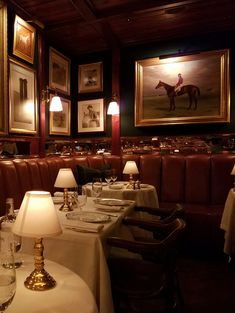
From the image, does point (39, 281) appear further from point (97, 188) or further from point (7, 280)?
point (97, 188)

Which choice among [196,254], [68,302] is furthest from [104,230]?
[196,254]

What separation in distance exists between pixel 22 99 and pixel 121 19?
6.78 feet

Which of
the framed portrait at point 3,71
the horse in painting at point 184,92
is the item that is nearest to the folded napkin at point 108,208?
the framed portrait at point 3,71

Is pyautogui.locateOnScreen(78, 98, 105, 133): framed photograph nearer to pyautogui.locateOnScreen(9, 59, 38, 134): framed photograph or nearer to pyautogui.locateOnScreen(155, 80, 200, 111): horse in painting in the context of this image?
pyautogui.locateOnScreen(155, 80, 200, 111): horse in painting

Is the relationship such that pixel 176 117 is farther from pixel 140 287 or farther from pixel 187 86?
pixel 140 287

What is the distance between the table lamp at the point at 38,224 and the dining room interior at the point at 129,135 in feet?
1.66

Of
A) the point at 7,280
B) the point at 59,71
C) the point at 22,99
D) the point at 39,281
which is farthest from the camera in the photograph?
the point at 59,71

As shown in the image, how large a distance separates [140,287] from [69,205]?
751 millimetres

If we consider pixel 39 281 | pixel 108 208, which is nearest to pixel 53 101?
pixel 108 208

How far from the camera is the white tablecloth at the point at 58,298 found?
76cm

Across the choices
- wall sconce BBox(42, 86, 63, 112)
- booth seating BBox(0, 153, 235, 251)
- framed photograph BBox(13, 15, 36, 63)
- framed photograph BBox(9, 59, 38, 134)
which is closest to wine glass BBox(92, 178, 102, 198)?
booth seating BBox(0, 153, 235, 251)

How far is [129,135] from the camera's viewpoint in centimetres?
536

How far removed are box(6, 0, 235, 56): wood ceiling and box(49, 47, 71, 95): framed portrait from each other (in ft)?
0.74

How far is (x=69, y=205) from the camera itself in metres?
1.98
